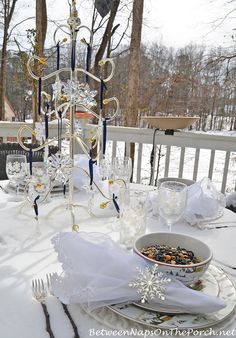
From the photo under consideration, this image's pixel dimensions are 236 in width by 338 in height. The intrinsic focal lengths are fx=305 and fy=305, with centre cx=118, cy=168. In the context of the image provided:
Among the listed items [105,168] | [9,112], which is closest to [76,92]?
[105,168]

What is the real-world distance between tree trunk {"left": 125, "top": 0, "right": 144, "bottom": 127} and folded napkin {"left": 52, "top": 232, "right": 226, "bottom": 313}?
13.2 ft

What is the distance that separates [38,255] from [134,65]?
396cm

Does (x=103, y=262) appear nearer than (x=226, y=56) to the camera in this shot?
Yes

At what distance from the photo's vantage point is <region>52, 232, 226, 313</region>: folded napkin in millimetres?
608

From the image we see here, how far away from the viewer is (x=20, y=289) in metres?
0.70

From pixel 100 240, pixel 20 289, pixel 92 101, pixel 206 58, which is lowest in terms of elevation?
pixel 20 289

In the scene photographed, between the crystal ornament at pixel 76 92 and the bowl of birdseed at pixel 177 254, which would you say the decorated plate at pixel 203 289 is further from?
the crystal ornament at pixel 76 92

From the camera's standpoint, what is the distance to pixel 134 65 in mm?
4383

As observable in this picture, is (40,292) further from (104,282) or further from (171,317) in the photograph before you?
(171,317)

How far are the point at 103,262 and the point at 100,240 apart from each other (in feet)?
0.23

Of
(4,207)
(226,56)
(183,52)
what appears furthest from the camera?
(183,52)

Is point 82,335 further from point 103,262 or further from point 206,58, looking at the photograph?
point 206,58

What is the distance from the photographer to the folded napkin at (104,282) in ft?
1.99

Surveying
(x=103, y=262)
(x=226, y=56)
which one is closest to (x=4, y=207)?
(x=103, y=262)
